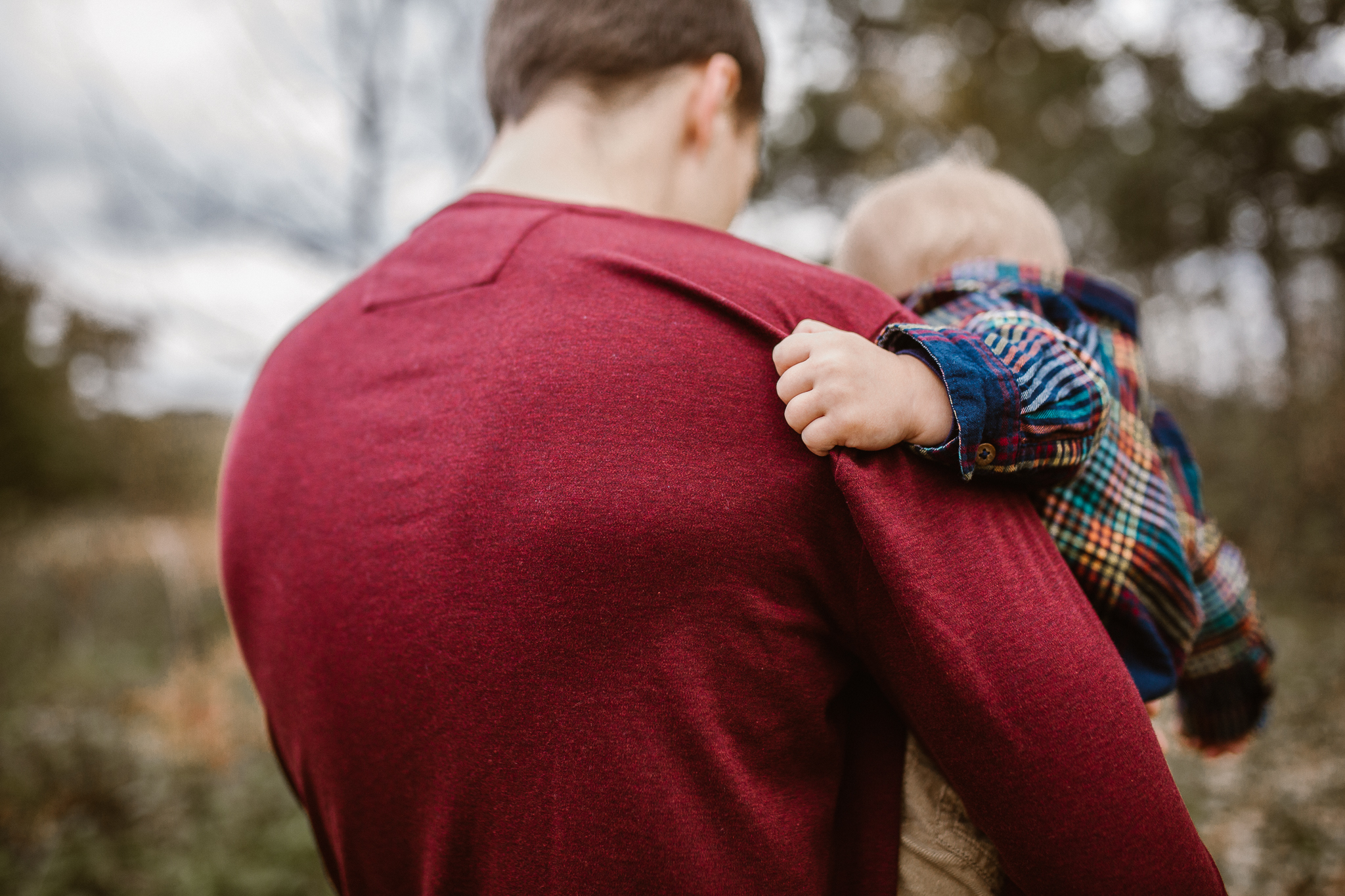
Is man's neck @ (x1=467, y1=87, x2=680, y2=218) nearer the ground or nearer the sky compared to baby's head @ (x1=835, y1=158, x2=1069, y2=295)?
nearer the sky

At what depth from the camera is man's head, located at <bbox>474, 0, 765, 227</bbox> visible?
1306mm

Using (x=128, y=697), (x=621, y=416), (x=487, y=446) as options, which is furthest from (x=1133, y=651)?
(x=128, y=697)

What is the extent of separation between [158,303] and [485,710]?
4.47 meters

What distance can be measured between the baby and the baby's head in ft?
1.30

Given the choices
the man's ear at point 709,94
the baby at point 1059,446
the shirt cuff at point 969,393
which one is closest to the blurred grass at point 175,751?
the baby at point 1059,446

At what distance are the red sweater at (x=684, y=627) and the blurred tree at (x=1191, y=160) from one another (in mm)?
9576

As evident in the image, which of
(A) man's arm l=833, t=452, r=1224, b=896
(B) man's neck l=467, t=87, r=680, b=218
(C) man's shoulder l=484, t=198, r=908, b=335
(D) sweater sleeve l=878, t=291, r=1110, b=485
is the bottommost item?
(A) man's arm l=833, t=452, r=1224, b=896

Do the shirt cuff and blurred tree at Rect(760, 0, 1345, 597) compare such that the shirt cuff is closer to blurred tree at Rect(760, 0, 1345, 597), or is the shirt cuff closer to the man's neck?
the man's neck

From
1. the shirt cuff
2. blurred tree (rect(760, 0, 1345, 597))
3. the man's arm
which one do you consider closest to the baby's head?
the shirt cuff

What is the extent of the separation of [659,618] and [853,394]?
0.34m

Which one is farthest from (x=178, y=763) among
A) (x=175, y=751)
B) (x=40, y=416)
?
(x=40, y=416)

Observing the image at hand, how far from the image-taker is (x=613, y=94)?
1336 mm

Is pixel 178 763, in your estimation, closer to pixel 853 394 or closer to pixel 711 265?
pixel 711 265

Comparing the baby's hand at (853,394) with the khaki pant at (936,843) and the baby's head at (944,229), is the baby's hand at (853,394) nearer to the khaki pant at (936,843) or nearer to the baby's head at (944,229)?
the khaki pant at (936,843)
